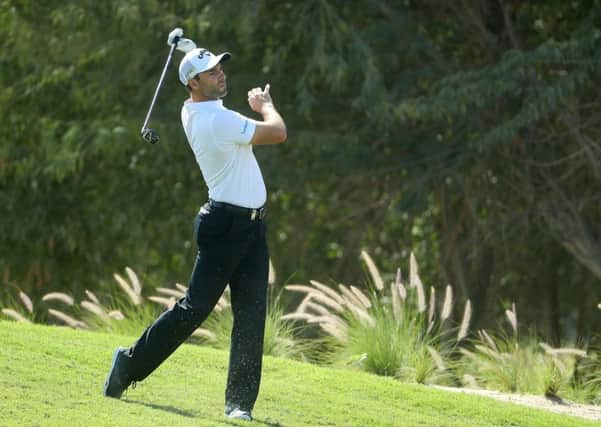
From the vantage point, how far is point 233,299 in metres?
7.87

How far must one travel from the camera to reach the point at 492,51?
55.7 feet

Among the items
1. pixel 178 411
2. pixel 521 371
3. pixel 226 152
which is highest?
pixel 226 152

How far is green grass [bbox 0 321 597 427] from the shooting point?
7641 millimetres

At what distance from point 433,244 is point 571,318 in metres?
2.80

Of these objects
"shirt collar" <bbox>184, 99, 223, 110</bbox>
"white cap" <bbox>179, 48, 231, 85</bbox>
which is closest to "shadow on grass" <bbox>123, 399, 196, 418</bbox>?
"shirt collar" <bbox>184, 99, 223, 110</bbox>

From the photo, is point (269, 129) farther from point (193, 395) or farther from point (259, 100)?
point (193, 395)

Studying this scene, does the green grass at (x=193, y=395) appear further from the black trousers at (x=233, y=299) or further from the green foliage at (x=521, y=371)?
the green foliage at (x=521, y=371)

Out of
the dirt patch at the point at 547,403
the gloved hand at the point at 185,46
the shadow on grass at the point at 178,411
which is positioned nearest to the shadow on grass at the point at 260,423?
the shadow on grass at the point at 178,411

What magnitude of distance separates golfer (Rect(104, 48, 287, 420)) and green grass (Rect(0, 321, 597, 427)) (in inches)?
11.5

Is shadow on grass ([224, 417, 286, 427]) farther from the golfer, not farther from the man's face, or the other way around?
the man's face

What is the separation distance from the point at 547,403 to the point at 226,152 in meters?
3.88

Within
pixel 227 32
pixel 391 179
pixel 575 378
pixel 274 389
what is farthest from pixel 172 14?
pixel 274 389

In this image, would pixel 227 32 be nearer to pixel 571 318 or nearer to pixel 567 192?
pixel 567 192

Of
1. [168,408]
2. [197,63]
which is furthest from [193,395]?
[197,63]
